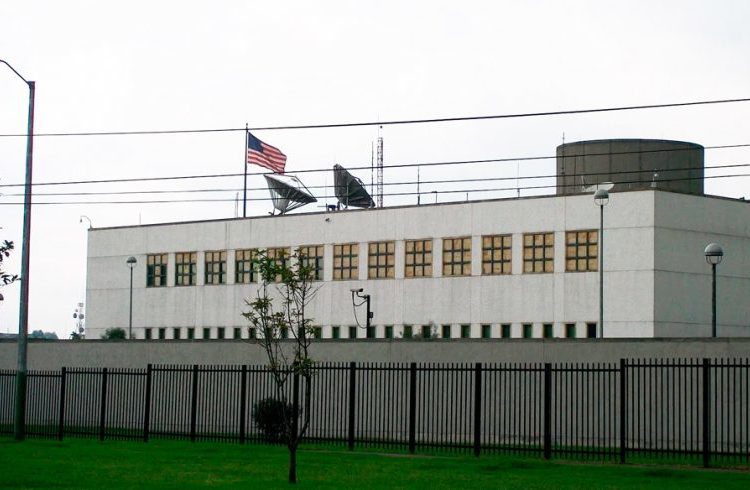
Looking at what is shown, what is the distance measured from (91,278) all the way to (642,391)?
6125 cm

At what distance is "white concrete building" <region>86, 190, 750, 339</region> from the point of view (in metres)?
69.3

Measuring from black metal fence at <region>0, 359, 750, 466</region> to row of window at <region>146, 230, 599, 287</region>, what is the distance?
25743mm

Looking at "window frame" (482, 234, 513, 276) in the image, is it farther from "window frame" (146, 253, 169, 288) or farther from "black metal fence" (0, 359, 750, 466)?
"black metal fence" (0, 359, 750, 466)

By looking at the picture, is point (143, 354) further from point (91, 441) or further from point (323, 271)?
point (323, 271)

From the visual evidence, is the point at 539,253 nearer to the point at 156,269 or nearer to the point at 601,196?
the point at 601,196

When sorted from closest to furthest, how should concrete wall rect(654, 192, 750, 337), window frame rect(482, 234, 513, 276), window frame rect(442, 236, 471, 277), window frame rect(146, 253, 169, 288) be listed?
concrete wall rect(654, 192, 750, 337) < window frame rect(482, 234, 513, 276) < window frame rect(442, 236, 471, 277) < window frame rect(146, 253, 169, 288)

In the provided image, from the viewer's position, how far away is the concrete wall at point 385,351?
3509cm

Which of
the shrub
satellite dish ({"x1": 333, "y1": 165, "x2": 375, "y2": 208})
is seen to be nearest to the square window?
satellite dish ({"x1": 333, "y1": 165, "x2": 375, "y2": 208})

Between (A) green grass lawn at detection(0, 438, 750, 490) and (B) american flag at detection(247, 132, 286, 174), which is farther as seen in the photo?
(B) american flag at detection(247, 132, 286, 174)

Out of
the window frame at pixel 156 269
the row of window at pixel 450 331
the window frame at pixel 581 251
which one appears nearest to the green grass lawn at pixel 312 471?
the row of window at pixel 450 331

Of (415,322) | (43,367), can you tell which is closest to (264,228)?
A: (415,322)

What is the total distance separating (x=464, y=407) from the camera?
37.0 m

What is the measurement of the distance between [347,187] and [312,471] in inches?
2222

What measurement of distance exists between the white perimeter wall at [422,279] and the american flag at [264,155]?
3.28 metres
